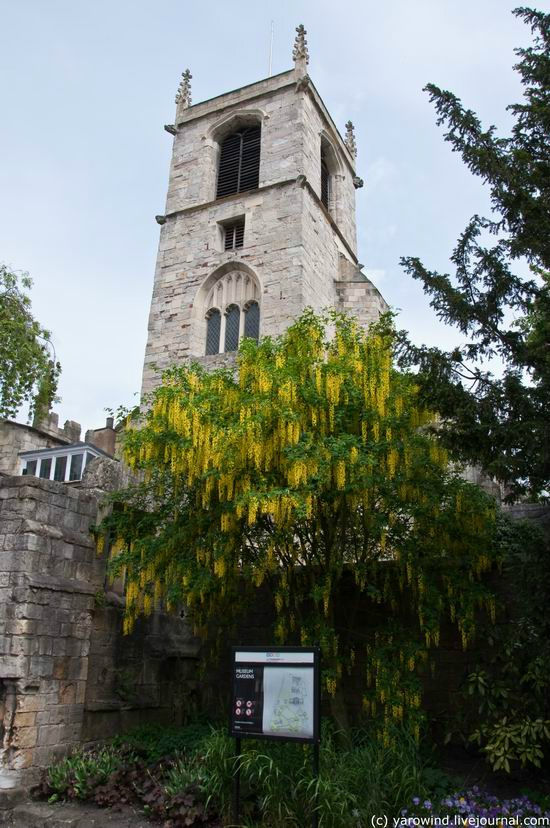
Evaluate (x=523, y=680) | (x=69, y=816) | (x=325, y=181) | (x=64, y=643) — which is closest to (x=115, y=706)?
(x=64, y=643)

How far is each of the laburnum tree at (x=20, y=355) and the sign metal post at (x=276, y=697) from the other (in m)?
16.3

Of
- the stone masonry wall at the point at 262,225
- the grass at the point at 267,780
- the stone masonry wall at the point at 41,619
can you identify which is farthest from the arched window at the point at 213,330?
the grass at the point at 267,780

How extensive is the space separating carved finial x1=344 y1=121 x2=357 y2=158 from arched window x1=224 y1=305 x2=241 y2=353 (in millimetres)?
10522

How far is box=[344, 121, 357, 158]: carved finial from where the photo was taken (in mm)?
25516

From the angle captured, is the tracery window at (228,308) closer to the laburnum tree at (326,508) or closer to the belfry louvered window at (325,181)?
the belfry louvered window at (325,181)

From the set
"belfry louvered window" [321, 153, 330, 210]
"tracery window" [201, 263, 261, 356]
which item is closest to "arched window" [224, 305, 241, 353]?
"tracery window" [201, 263, 261, 356]

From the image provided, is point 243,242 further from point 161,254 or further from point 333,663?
point 333,663

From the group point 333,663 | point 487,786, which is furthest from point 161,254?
point 487,786

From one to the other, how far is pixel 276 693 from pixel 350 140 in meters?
24.1

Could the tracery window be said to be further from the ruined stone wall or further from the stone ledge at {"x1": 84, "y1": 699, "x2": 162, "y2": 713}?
the stone ledge at {"x1": 84, "y1": 699, "x2": 162, "y2": 713}

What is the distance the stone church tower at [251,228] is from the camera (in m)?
18.5

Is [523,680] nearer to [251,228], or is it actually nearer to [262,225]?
[262,225]

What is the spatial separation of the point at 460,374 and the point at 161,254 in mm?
15153

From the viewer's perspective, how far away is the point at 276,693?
5.75 m
